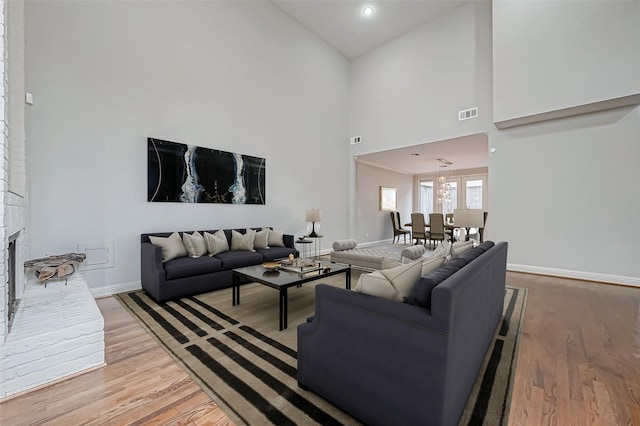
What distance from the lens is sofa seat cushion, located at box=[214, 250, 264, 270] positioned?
390cm

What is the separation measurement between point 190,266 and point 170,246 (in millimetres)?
488

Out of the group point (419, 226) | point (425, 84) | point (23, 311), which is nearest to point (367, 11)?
point (425, 84)

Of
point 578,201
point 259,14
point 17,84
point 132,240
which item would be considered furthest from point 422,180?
point 17,84

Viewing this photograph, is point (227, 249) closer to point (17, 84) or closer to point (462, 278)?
point (17, 84)

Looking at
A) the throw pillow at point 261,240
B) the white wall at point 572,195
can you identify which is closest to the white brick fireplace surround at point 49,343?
the throw pillow at point 261,240

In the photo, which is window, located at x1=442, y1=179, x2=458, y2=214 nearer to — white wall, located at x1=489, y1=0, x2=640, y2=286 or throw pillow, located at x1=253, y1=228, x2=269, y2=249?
white wall, located at x1=489, y1=0, x2=640, y2=286

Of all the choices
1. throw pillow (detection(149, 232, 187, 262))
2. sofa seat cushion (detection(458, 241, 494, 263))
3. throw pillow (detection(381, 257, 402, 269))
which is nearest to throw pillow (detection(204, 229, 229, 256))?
throw pillow (detection(149, 232, 187, 262))

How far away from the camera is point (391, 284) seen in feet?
4.72

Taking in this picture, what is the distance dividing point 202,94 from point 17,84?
2.47 metres

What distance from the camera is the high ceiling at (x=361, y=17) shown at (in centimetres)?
580

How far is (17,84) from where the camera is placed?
8.12 feet

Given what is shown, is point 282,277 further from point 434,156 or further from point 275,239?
point 434,156

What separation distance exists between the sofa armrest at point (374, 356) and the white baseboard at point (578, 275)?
16.9 ft

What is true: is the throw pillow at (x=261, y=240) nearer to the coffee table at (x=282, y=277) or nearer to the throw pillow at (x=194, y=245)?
the throw pillow at (x=194, y=245)
